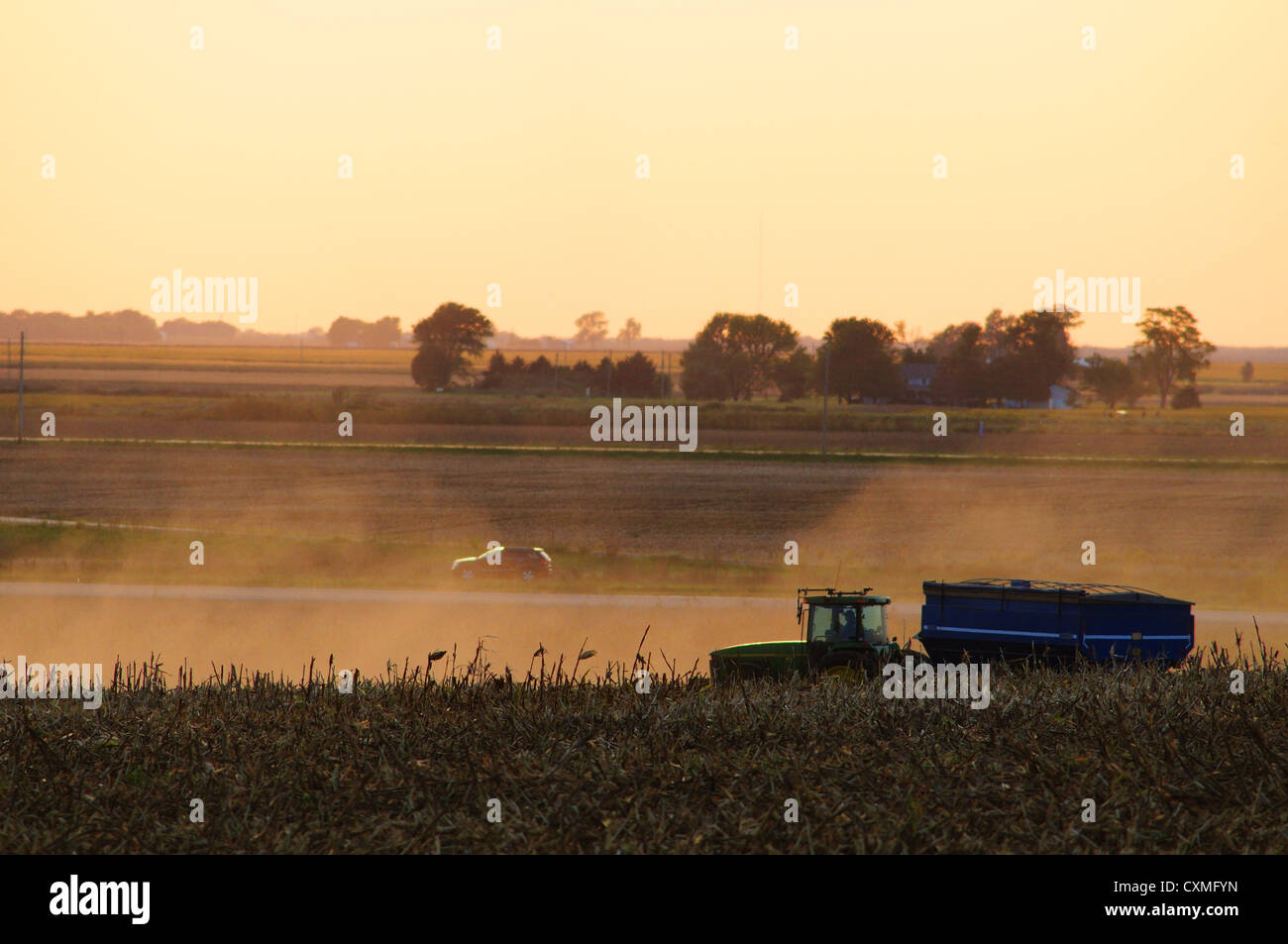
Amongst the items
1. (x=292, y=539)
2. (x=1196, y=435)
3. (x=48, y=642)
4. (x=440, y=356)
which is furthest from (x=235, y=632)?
(x=440, y=356)

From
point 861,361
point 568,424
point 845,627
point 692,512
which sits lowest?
point 692,512

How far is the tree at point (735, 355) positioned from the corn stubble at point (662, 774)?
492ft

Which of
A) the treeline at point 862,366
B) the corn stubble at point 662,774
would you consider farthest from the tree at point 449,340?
the corn stubble at point 662,774

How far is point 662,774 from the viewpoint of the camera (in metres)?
7.65

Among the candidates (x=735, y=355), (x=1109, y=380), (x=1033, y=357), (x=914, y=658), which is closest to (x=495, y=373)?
(x=735, y=355)

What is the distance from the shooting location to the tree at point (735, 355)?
15912cm

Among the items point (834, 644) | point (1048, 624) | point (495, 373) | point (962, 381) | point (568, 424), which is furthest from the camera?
point (495, 373)

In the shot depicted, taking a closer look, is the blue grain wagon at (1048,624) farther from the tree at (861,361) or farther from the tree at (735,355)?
the tree at (735,355)

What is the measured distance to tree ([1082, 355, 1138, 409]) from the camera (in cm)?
15525

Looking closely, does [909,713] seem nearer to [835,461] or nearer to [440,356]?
[835,461]

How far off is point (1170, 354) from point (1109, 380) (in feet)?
43.7

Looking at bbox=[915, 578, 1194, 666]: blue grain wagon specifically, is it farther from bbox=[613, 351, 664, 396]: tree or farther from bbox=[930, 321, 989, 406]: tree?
bbox=[930, 321, 989, 406]: tree

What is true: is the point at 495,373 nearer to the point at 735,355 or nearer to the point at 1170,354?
the point at 735,355
